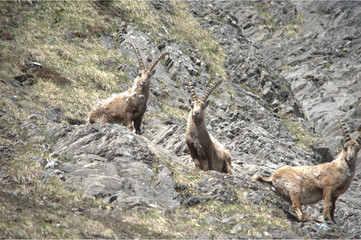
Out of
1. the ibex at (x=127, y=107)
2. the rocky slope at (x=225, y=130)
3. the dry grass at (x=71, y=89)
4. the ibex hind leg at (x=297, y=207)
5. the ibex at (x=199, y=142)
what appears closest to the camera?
the dry grass at (x=71, y=89)

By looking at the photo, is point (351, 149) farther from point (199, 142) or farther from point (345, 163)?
point (199, 142)

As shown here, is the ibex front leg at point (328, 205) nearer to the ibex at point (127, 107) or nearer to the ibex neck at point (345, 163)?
the ibex neck at point (345, 163)

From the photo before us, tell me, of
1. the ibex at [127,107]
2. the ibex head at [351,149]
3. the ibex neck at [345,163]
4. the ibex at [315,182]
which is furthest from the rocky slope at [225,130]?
the ibex head at [351,149]

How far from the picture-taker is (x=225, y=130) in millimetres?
21969

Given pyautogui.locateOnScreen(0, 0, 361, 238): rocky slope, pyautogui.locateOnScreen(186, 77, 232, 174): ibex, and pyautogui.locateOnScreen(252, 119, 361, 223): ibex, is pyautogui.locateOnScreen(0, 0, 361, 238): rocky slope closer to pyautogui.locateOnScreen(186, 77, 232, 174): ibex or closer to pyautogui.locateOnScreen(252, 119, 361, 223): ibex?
pyautogui.locateOnScreen(186, 77, 232, 174): ibex

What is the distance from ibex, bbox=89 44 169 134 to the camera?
1529cm

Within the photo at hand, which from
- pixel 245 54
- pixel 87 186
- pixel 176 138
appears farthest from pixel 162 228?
pixel 245 54

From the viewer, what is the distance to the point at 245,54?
104ft

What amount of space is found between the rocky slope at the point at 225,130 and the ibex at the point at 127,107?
4.72ft

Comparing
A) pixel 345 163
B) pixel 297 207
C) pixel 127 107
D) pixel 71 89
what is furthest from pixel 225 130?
pixel 297 207

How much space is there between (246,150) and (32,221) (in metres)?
14.4

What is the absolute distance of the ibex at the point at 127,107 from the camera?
50.2ft

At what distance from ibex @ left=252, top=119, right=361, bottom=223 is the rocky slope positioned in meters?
1.06

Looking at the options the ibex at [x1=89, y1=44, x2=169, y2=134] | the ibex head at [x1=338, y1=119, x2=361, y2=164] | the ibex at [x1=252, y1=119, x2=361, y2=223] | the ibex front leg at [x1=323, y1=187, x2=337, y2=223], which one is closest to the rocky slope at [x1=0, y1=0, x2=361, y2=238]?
the ibex front leg at [x1=323, y1=187, x2=337, y2=223]
